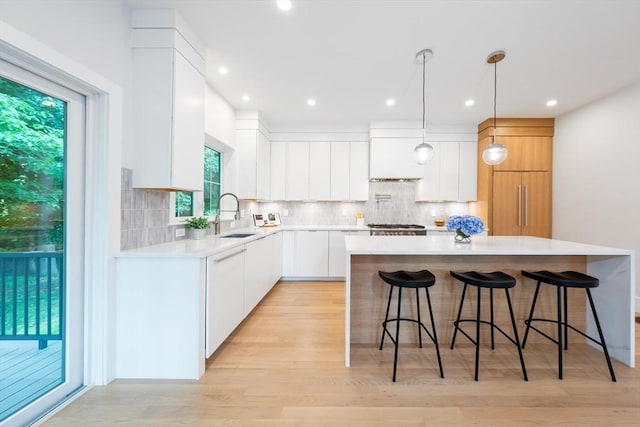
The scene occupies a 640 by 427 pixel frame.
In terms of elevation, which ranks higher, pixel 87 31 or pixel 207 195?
pixel 87 31

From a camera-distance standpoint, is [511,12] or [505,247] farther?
[505,247]

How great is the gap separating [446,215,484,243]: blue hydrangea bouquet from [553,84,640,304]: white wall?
2.38 metres

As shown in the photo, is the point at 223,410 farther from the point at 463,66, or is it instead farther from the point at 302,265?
the point at 463,66

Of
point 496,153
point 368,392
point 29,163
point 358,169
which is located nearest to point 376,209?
point 358,169

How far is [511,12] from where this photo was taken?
2197 mm

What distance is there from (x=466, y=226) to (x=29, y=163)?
10.2ft

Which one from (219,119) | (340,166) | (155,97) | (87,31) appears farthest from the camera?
(340,166)

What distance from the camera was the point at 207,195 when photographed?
3.88 meters

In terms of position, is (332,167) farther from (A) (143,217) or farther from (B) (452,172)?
(A) (143,217)

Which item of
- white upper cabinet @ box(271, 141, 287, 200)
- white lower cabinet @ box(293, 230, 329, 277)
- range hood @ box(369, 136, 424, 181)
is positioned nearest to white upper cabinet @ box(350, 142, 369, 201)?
range hood @ box(369, 136, 424, 181)

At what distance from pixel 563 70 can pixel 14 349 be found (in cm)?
504

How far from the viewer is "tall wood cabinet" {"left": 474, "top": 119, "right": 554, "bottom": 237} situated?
4.63 metres

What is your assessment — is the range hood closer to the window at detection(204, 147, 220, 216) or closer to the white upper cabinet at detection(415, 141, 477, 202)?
the white upper cabinet at detection(415, 141, 477, 202)

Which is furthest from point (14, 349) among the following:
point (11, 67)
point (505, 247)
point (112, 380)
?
point (505, 247)
